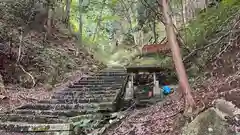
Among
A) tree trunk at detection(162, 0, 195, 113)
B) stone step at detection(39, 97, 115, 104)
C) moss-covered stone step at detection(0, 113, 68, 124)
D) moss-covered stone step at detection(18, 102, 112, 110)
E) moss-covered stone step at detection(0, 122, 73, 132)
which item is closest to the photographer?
tree trunk at detection(162, 0, 195, 113)

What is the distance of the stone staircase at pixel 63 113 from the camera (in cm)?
595

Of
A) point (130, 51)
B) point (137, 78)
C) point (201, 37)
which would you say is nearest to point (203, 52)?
point (201, 37)

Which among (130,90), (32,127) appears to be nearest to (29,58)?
(130,90)

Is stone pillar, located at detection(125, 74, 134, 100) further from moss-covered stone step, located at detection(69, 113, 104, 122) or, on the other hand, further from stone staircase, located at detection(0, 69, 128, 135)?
moss-covered stone step, located at detection(69, 113, 104, 122)

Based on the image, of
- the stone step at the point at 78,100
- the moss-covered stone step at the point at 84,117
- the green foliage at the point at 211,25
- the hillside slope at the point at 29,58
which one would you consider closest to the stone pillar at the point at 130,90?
the stone step at the point at 78,100

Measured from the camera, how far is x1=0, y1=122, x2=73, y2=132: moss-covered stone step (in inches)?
228

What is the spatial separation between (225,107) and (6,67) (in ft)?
26.4

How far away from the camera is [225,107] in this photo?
4.13 m

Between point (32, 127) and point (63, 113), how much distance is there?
1.23 m

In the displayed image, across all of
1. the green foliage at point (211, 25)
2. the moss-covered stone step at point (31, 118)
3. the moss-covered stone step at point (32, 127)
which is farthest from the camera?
the green foliage at point (211, 25)

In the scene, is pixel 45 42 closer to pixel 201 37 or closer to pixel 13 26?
pixel 13 26

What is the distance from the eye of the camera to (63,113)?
7172 millimetres

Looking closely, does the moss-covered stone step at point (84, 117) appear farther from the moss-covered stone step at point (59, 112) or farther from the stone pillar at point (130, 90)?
the stone pillar at point (130, 90)

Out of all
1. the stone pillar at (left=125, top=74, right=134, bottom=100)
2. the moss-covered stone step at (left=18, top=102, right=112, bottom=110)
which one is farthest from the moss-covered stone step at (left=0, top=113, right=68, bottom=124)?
the stone pillar at (left=125, top=74, right=134, bottom=100)
